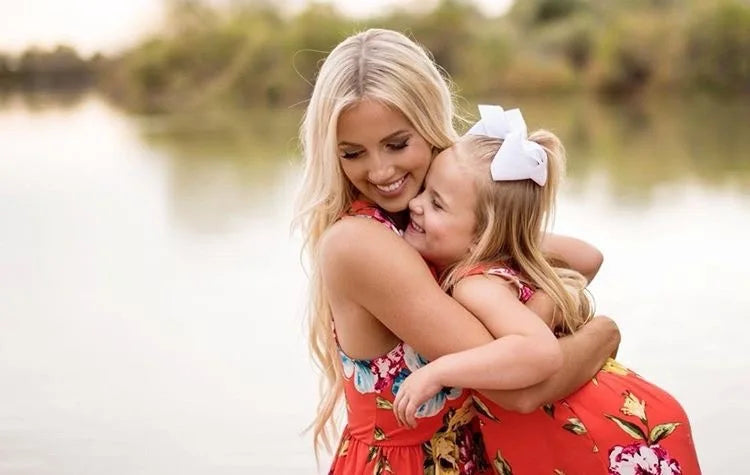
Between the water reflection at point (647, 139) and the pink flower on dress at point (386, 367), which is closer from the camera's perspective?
the pink flower on dress at point (386, 367)

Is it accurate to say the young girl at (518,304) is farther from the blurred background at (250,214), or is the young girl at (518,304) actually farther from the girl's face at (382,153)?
the blurred background at (250,214)

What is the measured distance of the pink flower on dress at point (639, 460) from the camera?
1621 millimetres

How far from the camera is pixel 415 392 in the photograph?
5.08 ft

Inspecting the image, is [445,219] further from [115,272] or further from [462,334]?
[115,272]

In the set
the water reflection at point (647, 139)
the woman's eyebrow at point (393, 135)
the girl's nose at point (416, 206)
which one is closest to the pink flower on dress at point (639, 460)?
the girl's nose at point (416, 206)

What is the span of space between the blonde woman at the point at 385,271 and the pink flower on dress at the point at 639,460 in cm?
11

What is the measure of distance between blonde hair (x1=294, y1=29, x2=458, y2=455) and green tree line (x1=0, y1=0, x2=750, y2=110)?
10.2m

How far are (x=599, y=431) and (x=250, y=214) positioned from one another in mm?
4150

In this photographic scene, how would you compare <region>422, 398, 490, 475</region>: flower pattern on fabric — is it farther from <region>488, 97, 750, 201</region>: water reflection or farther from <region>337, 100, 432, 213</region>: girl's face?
<region>488, 97, 750, 201</region>: water reflection

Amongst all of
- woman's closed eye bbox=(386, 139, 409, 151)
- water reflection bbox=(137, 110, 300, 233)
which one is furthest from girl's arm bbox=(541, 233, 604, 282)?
water reflection bbox=(137, 110, 300, 233)

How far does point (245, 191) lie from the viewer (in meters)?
6.38

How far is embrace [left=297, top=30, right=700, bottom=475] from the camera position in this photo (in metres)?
1.59

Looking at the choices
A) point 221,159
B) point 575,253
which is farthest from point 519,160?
point 221,159

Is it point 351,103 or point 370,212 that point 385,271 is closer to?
point 370,212
